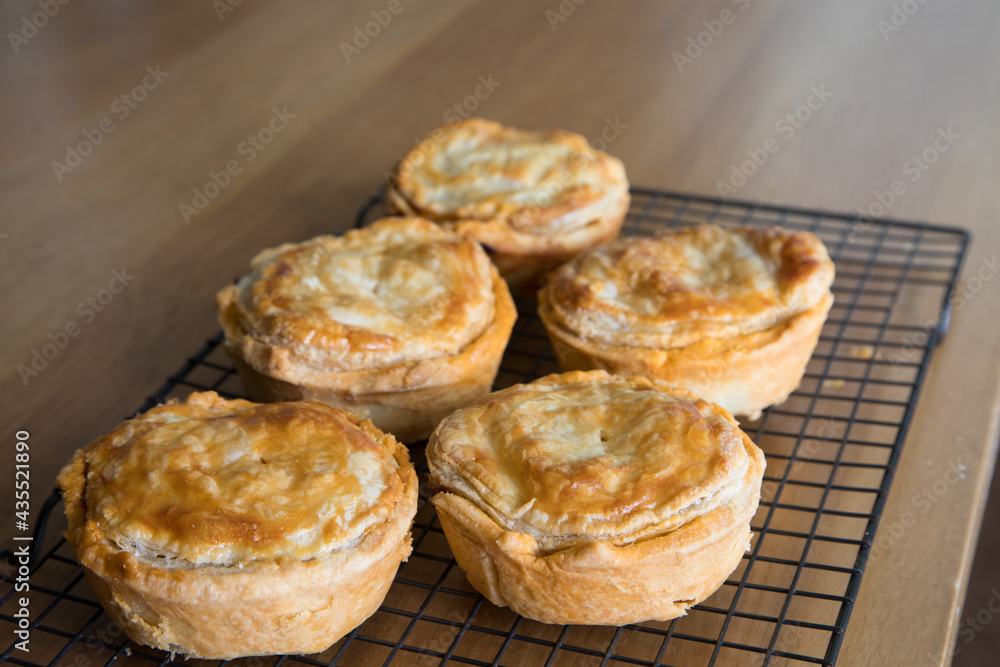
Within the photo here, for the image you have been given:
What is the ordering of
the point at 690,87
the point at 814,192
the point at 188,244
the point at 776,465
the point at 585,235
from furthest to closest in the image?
the point at 690,87
the point at 814,192
the point at 188,244
the point at 585,235
the point at 776,465

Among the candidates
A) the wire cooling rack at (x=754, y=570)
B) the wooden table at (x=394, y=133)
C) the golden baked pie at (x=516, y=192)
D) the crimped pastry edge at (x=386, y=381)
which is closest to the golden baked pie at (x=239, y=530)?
the wire cooling rack at (x=754, y=570)

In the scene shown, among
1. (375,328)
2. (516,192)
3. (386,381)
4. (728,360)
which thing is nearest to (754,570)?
(728,360)

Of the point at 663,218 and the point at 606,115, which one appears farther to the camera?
the point at 606,115

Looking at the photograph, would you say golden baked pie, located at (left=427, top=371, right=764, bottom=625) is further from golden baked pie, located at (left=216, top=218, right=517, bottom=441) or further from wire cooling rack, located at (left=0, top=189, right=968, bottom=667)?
golden baked pie, located at (left=216, top=218, right=517, bottom=441)

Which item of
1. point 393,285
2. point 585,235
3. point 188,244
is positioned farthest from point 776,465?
point 188,244

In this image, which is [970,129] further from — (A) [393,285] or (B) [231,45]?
(B) [231,45]

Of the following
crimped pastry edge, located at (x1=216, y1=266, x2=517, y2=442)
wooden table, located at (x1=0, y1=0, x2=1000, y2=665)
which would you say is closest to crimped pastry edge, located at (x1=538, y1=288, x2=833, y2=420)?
crimped pastry edge, located at (x1=216, y1=266, x2=517, y2=442)
